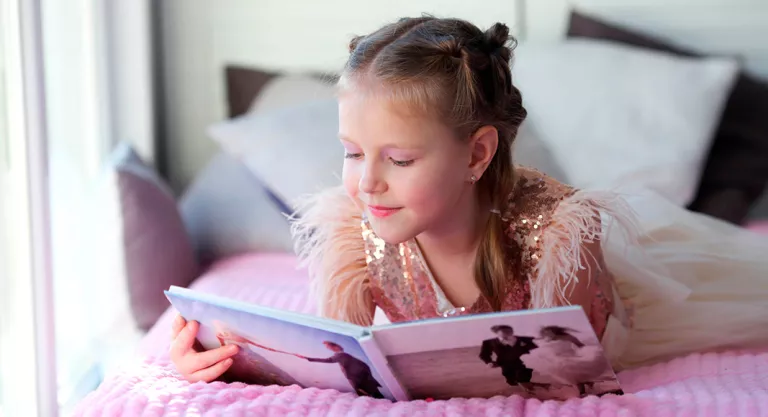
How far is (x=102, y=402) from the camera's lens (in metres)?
1.11

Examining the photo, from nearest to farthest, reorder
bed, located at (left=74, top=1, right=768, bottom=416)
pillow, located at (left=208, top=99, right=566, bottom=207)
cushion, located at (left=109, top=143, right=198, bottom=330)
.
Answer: bed, located at (left=74, top=1, right=768, bottom=416) < cushion, located at (left=109, top=143, right=198, bottom=330) < pillow, located at (left=208, top=99, right=566, bottom=207)

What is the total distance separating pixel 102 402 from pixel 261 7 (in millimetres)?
1599

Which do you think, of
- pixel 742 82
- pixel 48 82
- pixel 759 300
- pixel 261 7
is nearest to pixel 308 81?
pixel 261 7

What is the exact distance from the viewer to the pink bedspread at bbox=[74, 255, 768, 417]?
1.04 m

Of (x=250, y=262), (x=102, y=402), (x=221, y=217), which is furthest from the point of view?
(x=221, y=217)

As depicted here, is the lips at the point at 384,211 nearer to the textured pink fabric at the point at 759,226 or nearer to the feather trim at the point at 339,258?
the feather trim at the point at 339,258

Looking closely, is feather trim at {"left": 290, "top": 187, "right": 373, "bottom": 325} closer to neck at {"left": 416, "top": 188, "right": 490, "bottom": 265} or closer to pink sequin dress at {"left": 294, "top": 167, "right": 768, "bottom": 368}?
pink sequin dress at {"left": 294, "top": 167, "right": 768, "bottom": 368}

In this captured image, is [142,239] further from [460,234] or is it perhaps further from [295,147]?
[460,234]

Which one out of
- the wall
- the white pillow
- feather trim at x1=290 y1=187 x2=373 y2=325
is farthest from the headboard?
feather trim at x1=290 y1=187 x2=373 y2=325

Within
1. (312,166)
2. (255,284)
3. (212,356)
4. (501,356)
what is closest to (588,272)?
(501,356)

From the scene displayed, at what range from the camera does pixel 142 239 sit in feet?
6.03

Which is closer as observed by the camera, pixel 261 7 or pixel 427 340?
pixel 427 340

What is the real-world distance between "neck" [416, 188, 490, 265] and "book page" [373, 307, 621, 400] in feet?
0.82

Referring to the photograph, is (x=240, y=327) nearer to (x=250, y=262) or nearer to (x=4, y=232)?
Result: (x=4, y=232)
